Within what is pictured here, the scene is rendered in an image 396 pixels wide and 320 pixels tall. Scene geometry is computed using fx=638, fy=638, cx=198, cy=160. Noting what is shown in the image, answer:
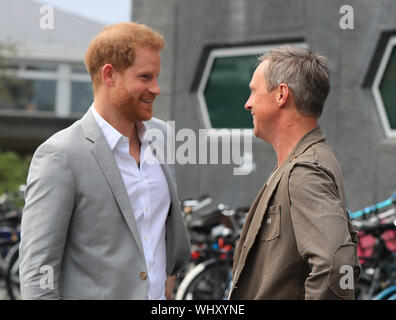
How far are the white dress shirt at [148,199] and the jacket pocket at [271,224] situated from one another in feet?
1.62

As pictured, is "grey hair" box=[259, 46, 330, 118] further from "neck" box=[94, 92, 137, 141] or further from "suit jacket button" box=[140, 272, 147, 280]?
"suit jacket button" box=[140, 272, 147, 280]

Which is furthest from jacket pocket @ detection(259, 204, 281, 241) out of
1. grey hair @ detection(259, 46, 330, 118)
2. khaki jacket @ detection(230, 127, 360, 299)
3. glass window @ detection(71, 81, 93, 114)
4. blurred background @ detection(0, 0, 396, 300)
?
glass window @ detection(71, 81, 93, 114)

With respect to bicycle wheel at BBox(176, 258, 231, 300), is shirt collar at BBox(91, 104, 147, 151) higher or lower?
higher

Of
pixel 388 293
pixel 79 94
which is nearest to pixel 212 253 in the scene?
pixel 388 293

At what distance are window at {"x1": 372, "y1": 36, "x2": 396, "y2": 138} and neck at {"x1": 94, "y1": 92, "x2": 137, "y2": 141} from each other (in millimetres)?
6237

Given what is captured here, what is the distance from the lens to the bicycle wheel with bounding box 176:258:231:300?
222 inches

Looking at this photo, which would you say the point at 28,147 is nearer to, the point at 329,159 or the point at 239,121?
the point at 239,121

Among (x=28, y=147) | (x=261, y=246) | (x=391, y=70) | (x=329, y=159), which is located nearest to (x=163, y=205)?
(x=261, y=246)

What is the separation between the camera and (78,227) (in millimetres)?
2275

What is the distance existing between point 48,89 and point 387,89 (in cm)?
2379

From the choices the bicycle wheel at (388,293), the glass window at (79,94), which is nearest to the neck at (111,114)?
the bicycle wheel at (388,293)

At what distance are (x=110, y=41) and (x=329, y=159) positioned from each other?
93cm

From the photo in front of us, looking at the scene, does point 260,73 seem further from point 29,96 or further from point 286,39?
point 29,96

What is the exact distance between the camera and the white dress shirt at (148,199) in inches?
96.2
